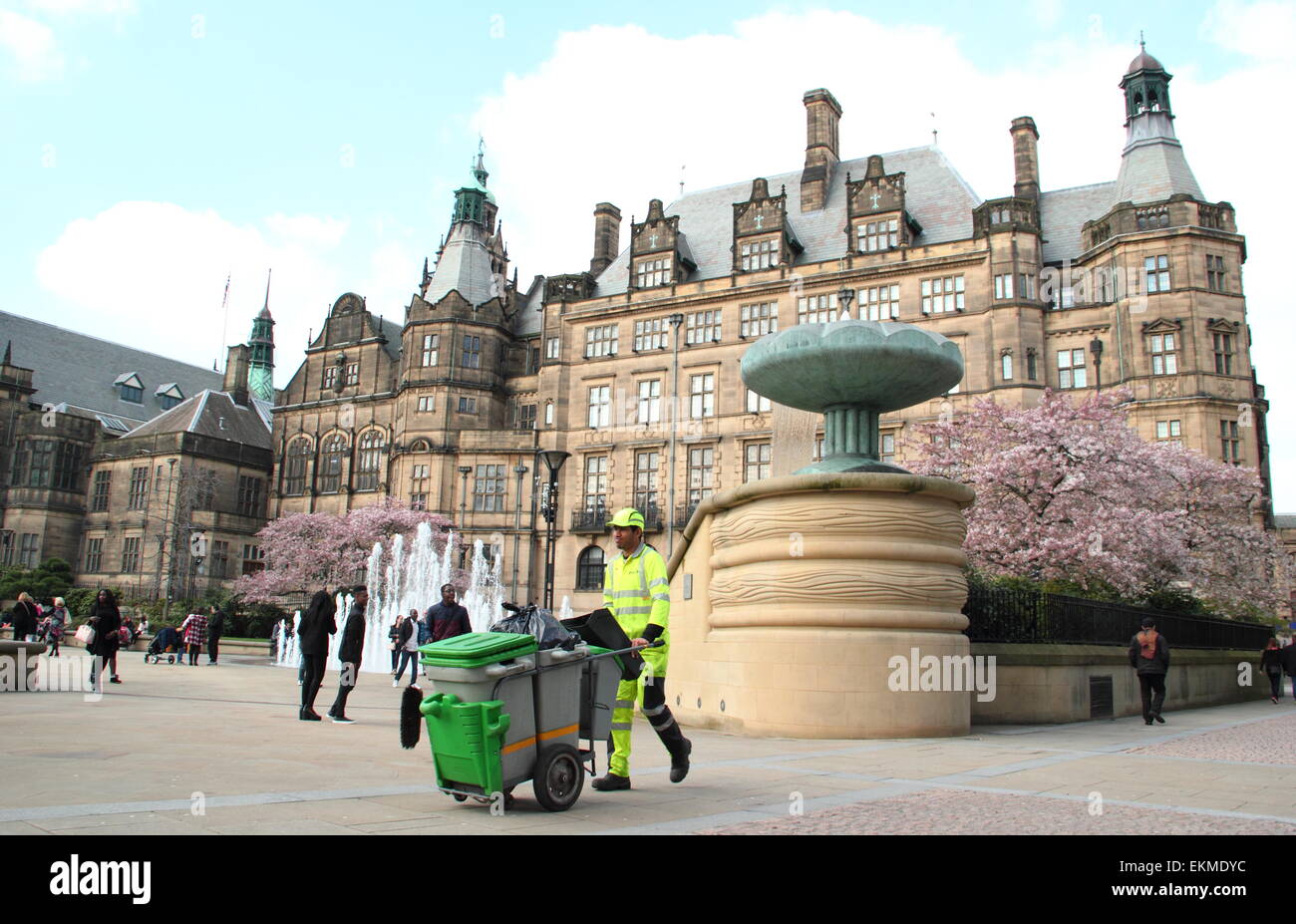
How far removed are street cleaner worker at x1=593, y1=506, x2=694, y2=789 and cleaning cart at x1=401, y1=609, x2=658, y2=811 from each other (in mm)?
498

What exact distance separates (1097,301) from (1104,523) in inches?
715

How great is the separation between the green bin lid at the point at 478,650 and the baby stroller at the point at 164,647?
1016 inches

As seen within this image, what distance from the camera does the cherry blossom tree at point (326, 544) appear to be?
46500mm

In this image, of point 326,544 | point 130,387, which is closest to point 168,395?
point 130,387

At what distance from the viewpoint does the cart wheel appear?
5871 millimetres

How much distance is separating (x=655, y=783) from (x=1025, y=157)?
42.0 metres

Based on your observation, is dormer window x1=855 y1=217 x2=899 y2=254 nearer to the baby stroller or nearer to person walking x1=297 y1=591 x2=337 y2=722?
the baby stroller

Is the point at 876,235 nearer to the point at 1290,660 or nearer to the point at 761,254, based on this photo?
the point at 761,254

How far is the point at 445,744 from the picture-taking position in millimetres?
5809

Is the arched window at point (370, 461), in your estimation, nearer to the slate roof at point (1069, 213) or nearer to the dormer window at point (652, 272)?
the dormer window at point (652, 272)

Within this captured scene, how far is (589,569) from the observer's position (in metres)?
45.3
